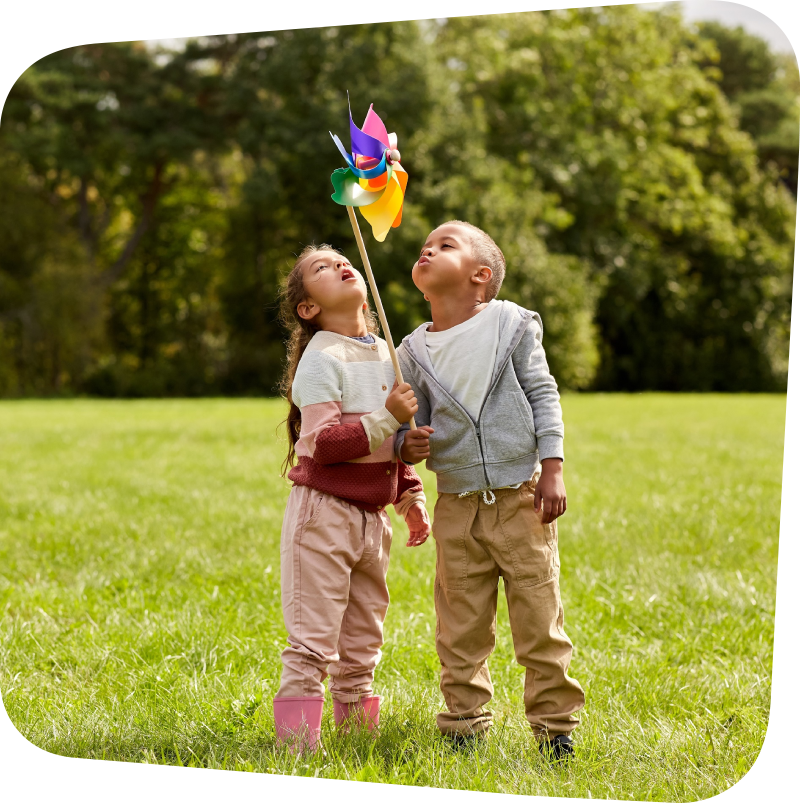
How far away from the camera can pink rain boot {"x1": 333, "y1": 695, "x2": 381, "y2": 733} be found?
2674 mm

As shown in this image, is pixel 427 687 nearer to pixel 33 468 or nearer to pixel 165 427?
pixel 33 468

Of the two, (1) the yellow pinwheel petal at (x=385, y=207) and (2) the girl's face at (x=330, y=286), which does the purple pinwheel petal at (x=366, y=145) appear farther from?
(2) the girl's face at (x=330, y=286)

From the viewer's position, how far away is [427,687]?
3088 mm

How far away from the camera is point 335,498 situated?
2582 mm

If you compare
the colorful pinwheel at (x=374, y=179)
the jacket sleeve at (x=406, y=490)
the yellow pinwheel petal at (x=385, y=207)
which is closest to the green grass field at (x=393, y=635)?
the jacket sleeve at (x=406, y=490)

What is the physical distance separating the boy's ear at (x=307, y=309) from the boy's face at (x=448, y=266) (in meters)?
0.30

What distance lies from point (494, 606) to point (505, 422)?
21.6 inches

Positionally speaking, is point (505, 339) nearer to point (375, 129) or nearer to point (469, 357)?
point (469, 357)

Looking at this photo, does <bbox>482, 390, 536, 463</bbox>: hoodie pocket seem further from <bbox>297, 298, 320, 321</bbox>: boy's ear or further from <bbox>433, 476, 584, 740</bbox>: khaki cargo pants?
<bbox>297, 298, 320, 321</bbox>: boy's ear

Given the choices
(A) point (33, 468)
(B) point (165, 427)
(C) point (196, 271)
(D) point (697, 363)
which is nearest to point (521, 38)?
(D) point (697, 363)

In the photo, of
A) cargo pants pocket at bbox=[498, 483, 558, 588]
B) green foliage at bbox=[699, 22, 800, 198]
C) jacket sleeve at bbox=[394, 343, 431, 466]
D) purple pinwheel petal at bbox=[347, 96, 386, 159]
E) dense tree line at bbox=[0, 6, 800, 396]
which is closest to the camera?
purple pinwheel petal at bbox=[347, 96, 386, 159]

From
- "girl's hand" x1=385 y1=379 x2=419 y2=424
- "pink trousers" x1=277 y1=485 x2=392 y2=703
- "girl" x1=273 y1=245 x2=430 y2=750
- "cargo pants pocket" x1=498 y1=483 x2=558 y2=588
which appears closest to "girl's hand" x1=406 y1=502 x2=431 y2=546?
"girl" x1=273 y1=245 x2=430 y2=750

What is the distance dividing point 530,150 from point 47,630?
70.3 ft

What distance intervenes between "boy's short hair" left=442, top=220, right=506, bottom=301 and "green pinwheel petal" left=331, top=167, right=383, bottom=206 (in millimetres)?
267
